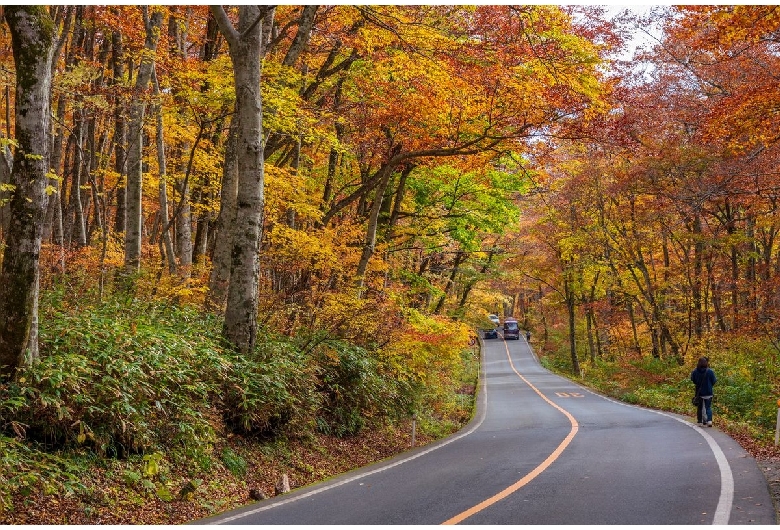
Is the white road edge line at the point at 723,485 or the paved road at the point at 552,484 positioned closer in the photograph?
the white road edge line at the point at 723,485

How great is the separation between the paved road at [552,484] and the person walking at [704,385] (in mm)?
483

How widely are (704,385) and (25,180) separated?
14604 millimetres

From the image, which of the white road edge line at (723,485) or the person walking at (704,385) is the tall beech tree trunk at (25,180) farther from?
the person walking at (704,385)

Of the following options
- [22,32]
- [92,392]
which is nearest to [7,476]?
[92,392]

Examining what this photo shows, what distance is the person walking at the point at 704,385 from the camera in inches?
606

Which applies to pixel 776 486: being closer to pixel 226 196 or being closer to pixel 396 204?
pixel 226 196

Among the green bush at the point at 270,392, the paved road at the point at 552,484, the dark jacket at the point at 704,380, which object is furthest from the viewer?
the dark jacket at the point at 704,380

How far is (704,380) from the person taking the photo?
15.4 m

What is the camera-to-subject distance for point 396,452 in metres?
13.6

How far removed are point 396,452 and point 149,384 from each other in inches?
264

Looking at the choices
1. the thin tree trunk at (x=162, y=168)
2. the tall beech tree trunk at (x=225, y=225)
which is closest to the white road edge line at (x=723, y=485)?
the tall beech tree trunk at (x=225, y=225)

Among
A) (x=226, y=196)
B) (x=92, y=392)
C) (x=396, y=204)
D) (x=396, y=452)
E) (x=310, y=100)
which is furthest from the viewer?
(x=396, y=204)

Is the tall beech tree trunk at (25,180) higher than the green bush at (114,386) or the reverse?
higher

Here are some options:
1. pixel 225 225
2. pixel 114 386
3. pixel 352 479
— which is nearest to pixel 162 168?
pixel 225 225
